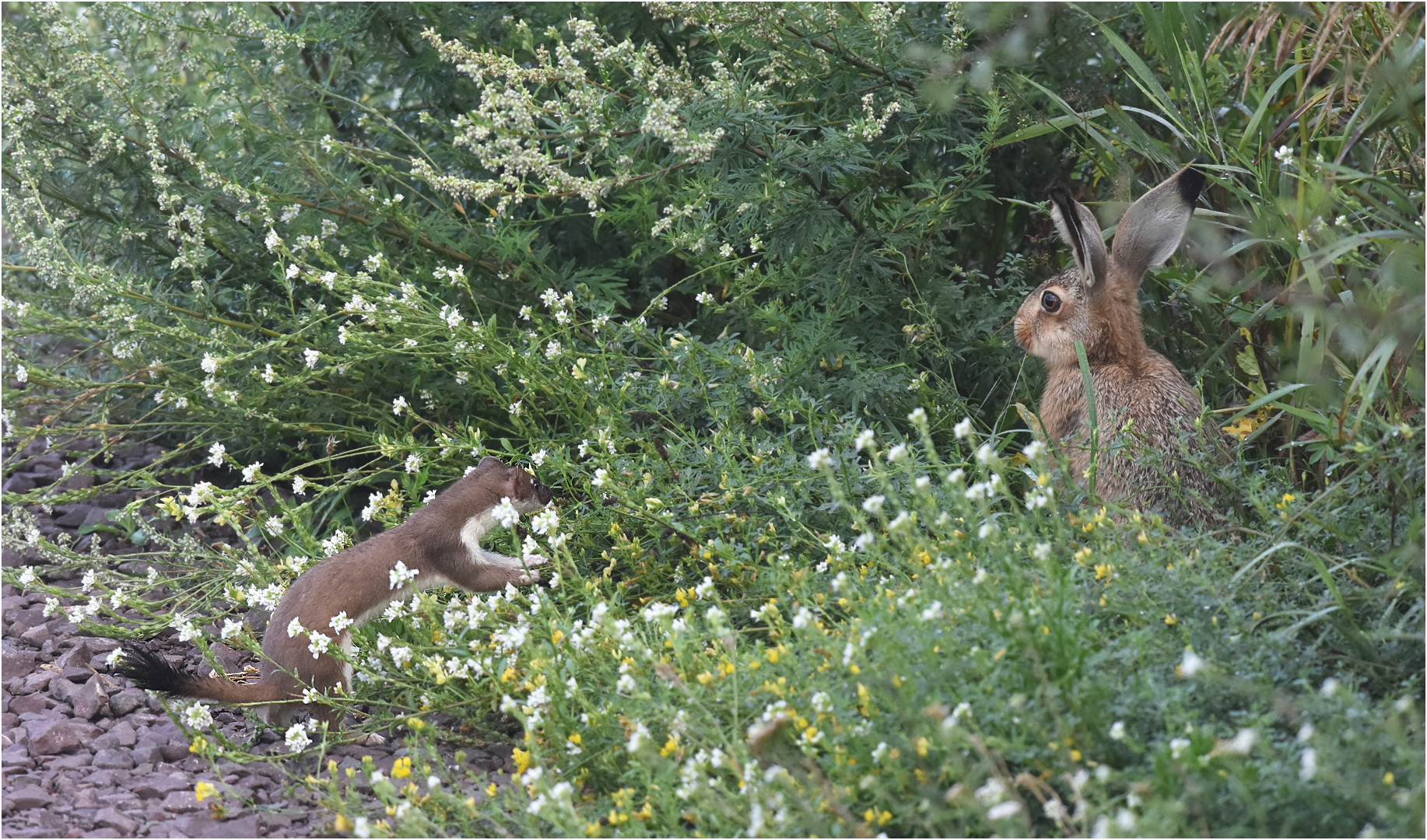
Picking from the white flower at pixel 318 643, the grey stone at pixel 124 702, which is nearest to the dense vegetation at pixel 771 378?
the white flower at pixel 318 643

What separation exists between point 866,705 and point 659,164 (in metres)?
3.02

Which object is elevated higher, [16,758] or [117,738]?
[16,758]

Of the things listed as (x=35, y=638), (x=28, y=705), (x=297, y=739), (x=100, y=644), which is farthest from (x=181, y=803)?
(x=35, y=638)

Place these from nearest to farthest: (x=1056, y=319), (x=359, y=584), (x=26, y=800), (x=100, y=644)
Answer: (x=26, y=800) → (x=359, y=584) → (x=1056, y=319) → (x=100, y=644)

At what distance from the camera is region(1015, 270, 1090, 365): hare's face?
4297 mm

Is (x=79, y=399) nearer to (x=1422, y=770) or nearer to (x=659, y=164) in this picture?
(x=659, y=164)

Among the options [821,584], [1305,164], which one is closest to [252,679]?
[821,584]

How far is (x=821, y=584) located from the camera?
143 inches

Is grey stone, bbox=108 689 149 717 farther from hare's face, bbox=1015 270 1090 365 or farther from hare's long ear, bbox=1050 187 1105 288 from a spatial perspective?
hare's long ear, bbox=1050 187 1105 288

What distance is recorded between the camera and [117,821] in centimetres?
323

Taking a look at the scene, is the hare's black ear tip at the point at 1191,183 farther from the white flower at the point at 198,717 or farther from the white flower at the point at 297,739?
the white flower at the point at 198,717

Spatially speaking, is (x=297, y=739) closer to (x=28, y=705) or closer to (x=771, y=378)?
(x=28, y=705)

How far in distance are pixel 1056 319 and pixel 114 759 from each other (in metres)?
3.38

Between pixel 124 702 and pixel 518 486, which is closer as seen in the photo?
pixel 124 702
